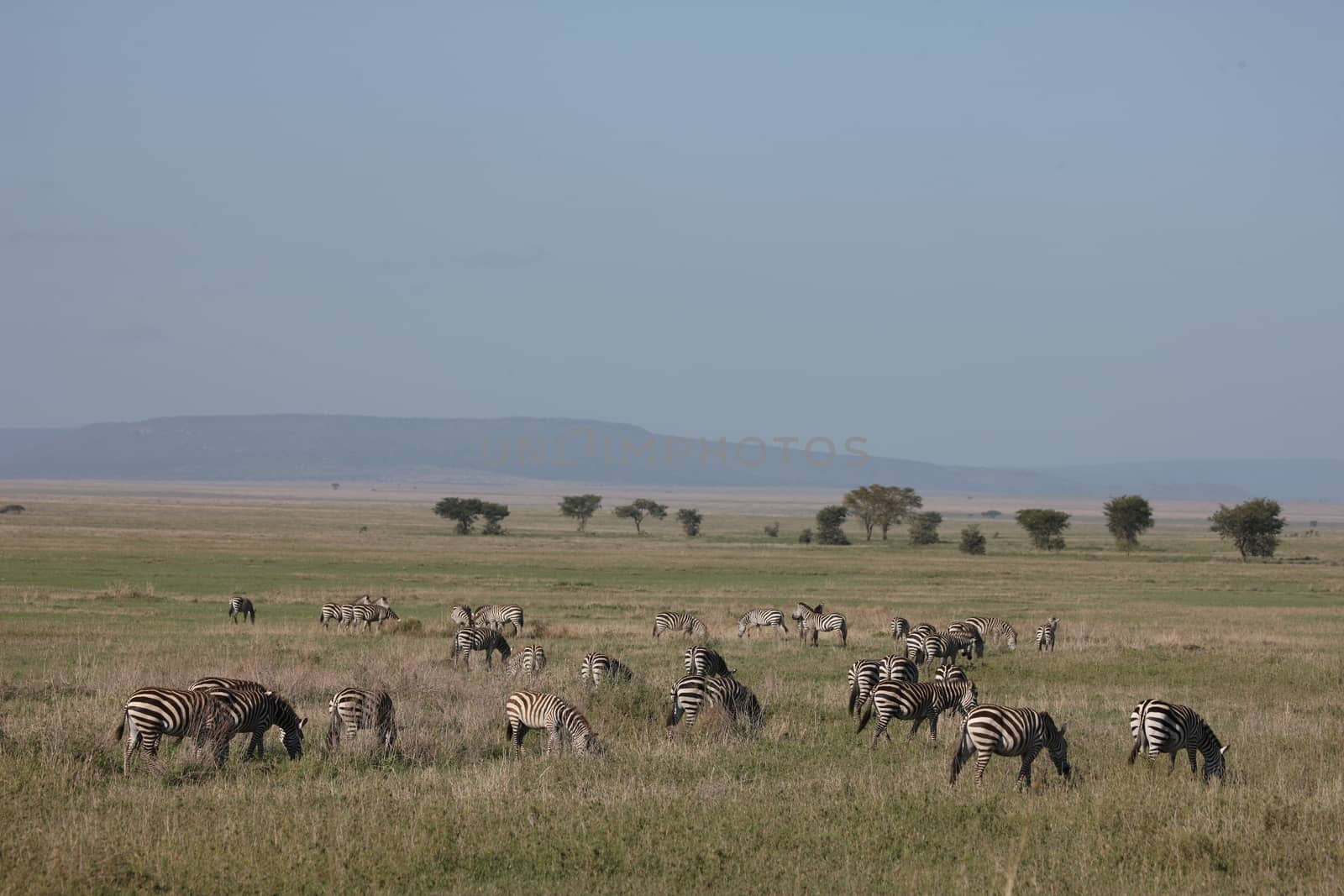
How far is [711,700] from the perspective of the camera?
57.8ft

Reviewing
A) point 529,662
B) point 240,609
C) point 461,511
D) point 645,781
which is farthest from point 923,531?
point 645,781

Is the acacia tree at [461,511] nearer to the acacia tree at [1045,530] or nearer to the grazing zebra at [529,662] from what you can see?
the acacia tree at [1045,530]

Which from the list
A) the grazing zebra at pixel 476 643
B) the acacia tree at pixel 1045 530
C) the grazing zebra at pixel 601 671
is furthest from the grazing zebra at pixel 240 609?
the acacia tree at pixel 1045 530

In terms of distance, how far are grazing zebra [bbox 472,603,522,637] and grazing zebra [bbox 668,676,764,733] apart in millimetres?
15315

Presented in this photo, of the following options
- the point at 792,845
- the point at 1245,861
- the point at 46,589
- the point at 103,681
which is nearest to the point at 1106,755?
the point at 1245,861

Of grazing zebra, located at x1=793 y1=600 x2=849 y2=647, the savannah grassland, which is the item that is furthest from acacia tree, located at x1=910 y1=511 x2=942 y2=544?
grazing zebra, located at x1=793 y1=600 x2=849 y2=647

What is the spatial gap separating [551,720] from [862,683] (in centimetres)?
623

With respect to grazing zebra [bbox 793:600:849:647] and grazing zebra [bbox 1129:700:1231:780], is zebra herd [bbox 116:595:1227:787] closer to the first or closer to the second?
grazing zebra [bbox 1129:700:1231:780]

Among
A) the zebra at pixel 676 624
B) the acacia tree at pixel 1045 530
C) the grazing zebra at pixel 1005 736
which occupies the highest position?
the acacia tree at pixel 1045 530

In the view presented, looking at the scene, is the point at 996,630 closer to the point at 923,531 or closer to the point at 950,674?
the point at 950,674

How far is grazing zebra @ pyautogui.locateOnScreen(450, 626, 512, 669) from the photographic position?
2597cm

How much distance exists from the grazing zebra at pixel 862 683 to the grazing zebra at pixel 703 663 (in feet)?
9.36

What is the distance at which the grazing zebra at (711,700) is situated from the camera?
1752 centimetres

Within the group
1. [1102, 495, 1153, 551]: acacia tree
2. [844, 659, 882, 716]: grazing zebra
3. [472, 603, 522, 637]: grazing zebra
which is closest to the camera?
[844, 659, 882, 716]: grazing zebra
